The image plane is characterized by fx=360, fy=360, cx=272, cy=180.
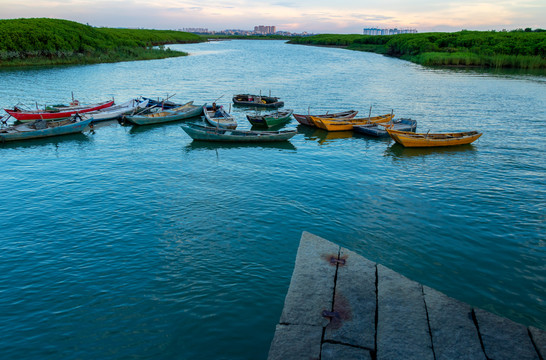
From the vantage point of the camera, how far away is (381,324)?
8805 mm

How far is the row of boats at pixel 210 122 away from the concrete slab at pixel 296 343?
2467cm

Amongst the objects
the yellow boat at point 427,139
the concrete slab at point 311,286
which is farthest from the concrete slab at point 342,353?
the yellow boat at point 427,139

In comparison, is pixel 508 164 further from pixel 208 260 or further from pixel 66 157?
pixel 66 157

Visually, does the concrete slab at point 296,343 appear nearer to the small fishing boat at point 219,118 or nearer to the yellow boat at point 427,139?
the yellow boat at point 427,139

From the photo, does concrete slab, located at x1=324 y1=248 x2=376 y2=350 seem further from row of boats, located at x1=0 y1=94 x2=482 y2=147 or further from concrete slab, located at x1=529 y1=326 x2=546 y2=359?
row of boats, located at x1=0 y1=94 x2=482 y2=147

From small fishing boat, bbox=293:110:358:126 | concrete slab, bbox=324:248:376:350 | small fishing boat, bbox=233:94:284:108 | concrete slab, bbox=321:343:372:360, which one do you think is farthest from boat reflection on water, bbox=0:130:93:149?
concrete slab, bbox=321:343:372:360

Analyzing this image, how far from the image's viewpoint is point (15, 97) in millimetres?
49562

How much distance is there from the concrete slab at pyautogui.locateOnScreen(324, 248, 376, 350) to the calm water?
10.4 ft

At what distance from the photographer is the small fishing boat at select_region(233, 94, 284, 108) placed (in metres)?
47.6

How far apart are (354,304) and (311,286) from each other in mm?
1255

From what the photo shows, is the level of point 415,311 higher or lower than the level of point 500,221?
higher

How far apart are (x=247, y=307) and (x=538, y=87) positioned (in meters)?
71.7

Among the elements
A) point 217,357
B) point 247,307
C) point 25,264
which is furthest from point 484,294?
point 25,264

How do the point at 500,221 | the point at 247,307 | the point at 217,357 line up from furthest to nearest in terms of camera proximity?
the point at 500,221
the point at 247,307
the point at 217,357
